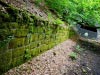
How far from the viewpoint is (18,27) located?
3.91 metres

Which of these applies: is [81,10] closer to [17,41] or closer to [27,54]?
[27,54]

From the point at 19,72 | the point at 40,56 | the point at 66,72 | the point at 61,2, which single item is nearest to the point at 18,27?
the point at 19,72

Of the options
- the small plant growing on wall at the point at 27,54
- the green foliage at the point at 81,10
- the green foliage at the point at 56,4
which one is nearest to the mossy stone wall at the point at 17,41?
the small plant growing on wall at the point at 27,54

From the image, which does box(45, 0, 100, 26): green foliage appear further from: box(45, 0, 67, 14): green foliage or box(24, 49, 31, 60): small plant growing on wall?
box(24, 49, 31, 60): small plant growing on wall

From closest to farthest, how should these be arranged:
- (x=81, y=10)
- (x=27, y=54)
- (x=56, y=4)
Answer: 1. (x=27, y=54)
2. (x=56, y=4)
3. (x=81, y=10)

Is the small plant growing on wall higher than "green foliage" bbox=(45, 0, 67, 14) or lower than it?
lower

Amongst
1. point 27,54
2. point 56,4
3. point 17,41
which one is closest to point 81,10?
point 56,4

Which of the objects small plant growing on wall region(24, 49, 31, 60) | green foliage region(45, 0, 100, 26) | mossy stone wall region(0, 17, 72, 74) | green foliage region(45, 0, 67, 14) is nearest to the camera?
mossy stone wall region(0, 17, 72, 74)

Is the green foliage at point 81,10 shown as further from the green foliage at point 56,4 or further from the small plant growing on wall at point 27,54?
the small plant growing on wall at point 27,54

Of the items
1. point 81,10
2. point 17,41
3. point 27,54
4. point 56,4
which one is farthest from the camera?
point 81,10

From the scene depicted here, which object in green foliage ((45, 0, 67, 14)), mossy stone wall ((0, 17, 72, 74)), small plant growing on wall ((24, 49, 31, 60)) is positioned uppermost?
green foliage ((45, 0, 67, 14))

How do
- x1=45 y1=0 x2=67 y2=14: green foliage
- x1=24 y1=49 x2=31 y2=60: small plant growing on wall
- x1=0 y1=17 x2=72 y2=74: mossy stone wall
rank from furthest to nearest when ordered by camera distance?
x1=45 y1=0 x2=67 y2=14: green foliage < x1=24 y1=49 x2=31 y2=60: small plant growing on wall < x1=0 y1=17 x2=72 y2=74: mossy stone wall

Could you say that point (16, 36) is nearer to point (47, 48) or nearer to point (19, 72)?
point (19, 72)

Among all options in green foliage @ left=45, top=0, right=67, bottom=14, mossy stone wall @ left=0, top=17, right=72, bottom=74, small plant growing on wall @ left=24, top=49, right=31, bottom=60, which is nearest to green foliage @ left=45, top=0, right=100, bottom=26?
green foliage @ left=45, top=0, right=67, bottom=14
